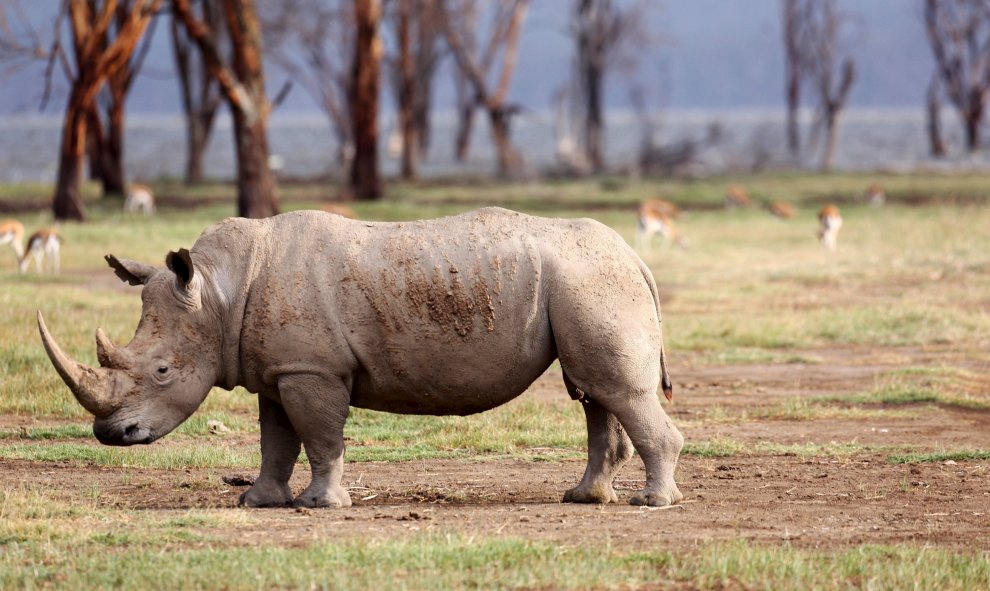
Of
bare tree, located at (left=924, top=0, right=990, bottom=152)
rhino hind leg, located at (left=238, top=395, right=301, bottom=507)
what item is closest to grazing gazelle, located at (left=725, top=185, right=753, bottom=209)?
rhino hind leg, located at (left=238, top=395, right=301, bottom=507)

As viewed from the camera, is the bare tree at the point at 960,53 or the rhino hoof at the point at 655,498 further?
the bare tree at the point at 960,53

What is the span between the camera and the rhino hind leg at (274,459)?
809 cm

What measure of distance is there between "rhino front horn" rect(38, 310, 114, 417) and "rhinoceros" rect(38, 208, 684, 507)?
8cm

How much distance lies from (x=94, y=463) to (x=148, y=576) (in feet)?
10.9

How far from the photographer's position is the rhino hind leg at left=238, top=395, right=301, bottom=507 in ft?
26.5

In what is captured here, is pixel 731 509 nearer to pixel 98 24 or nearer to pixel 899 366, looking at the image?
pixel 899 366

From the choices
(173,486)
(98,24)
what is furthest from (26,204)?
(173,486)

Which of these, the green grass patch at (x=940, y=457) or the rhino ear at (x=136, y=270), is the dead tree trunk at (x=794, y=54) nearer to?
the green grass patch at (x=940, y=457)

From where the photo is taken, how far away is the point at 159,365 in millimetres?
7781

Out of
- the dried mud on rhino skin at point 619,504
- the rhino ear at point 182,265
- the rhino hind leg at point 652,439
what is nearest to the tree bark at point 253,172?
the dried mud on rhino skin at point 619,504

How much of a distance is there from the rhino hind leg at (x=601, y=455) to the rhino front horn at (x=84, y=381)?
2.33m

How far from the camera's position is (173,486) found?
8.60m

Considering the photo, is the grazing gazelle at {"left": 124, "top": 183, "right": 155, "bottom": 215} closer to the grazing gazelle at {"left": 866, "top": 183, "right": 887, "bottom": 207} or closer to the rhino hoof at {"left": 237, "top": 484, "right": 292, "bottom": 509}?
the grazing gazelle at {"left": 866, "top": 183, "right": 887, "bottom": 207}

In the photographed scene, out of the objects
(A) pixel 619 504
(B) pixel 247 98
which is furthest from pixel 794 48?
(A) pixel 619 504
